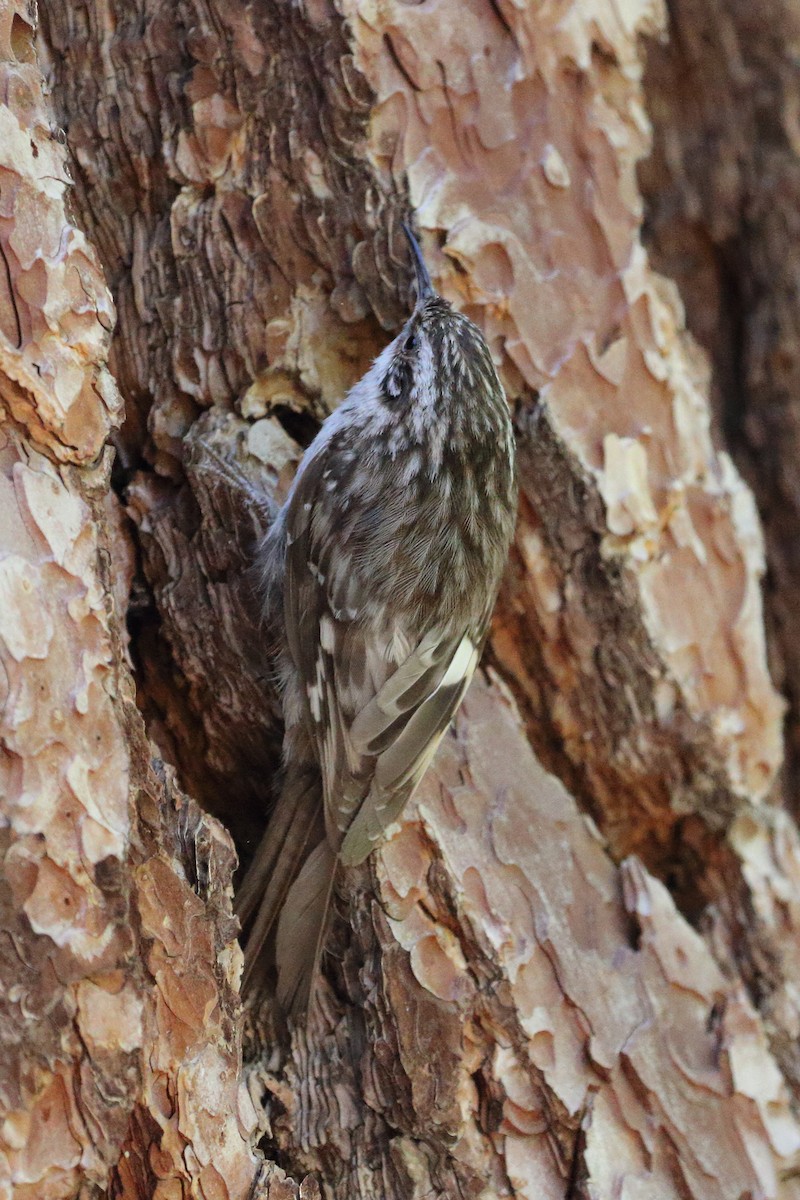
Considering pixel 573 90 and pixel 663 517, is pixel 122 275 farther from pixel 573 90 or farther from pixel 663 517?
pixel 663 517

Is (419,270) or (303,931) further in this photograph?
(419,270)

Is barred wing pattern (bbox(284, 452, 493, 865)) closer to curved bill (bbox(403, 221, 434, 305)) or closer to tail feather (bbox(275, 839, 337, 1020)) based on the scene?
tail feather (bbox(275, 839, 337, 1020))

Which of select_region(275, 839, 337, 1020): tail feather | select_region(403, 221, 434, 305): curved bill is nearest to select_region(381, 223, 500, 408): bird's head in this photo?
select_region(403, 221, 434, 305): curved bill

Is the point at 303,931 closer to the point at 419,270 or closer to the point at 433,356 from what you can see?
the point at 433,356

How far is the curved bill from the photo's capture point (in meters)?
2.27

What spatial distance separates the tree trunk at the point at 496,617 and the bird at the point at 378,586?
0.10 metres

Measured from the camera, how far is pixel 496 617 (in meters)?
2.58

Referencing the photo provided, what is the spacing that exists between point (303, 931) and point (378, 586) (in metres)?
0.67

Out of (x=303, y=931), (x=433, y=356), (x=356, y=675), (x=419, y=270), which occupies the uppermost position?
(x=419, y=270)

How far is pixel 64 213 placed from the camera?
5.80 feet

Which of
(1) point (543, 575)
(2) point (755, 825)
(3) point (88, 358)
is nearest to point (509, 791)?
(1) point (543, 575)

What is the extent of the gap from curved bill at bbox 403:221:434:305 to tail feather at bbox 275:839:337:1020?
41.9 inches

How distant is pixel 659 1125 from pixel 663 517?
120 centimetres

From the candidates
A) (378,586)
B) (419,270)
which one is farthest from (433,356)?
(378,586)
